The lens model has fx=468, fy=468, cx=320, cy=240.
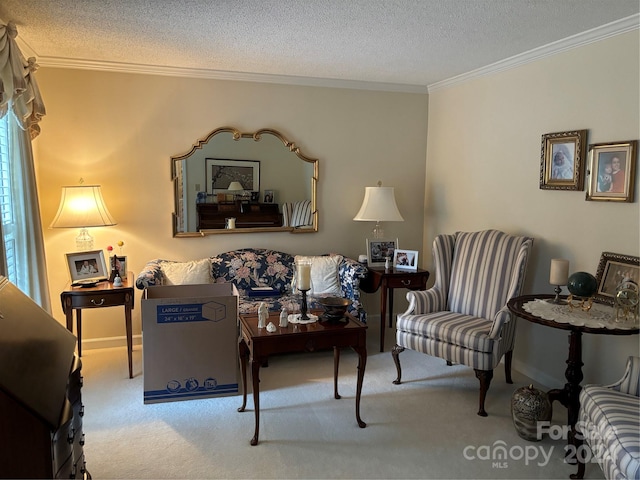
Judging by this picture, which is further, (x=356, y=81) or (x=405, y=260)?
(x=356, y=81)

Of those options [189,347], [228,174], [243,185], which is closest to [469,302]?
[189,347]

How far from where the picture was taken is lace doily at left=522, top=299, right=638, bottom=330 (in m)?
2.43

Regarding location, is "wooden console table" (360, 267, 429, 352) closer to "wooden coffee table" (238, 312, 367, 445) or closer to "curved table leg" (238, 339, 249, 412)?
"wooden coffee table" (238, 312, 367, 445)

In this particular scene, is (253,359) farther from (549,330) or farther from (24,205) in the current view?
(549,330)

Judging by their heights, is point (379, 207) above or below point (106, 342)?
above

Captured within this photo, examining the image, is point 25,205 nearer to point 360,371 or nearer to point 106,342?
point 106,342

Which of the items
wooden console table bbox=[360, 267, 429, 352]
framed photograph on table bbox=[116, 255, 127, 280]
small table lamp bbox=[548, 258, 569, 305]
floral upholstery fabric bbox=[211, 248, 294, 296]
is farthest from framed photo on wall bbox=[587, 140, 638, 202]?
framed photograph on table bbox=[116, 255, 127, 280]

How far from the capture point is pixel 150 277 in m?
3.49

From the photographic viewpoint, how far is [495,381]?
11.4 ft

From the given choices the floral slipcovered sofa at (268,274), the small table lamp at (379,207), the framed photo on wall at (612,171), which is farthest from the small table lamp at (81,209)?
the framed photo on wall at (612,171)

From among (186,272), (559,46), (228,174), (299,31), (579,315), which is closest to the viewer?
(579,315)

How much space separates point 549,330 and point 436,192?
1811 millimetres

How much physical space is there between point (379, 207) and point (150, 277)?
2056mm

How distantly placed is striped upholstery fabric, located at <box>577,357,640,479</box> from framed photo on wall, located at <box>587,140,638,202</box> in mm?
1057
